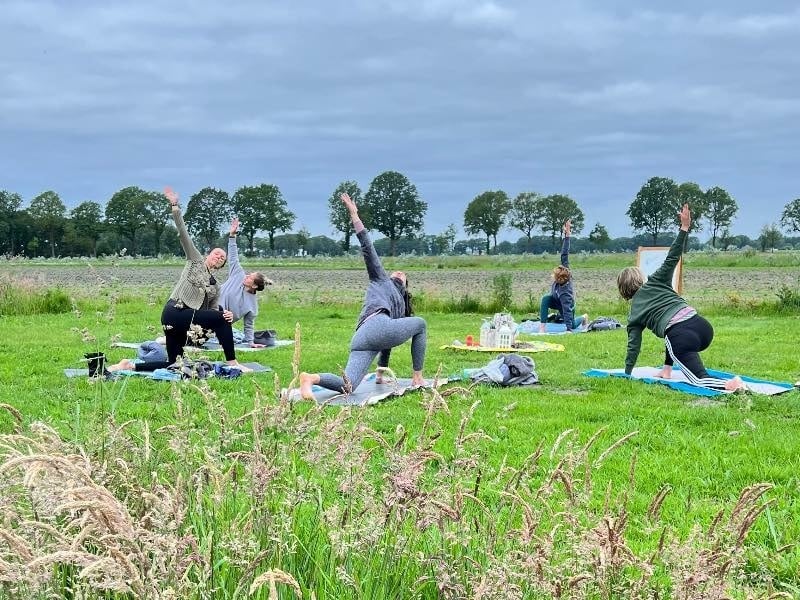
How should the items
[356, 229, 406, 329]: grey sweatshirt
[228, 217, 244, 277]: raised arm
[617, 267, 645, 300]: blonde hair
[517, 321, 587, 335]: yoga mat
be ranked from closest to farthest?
1. [356, 229, 406, 329]: grey sweatshirt
2. [617, 267, 645, 300]: blonde hair
3. [228, 217, 244, 277]: raised arm
4. [517, 321, 587, 335]: yoga mat

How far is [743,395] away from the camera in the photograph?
8547mm

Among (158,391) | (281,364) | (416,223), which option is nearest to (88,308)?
(281,364)

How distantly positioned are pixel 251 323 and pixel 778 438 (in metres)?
9.46

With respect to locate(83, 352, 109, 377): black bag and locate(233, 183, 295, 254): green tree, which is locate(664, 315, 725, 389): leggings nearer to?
locate(83, 352, 109, 377): black bag

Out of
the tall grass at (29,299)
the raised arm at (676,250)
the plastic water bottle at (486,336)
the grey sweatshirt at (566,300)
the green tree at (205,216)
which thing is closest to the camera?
the raised arm at (676,250)

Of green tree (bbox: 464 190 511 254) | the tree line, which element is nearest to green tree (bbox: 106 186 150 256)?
the tree line

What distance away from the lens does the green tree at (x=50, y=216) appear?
10462 centimetres

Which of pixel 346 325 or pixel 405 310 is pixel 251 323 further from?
pixel 405 310

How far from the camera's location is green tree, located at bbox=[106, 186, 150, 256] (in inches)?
3703

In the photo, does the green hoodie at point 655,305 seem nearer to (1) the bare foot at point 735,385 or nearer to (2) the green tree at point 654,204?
(1) the bare foot at point 735,385

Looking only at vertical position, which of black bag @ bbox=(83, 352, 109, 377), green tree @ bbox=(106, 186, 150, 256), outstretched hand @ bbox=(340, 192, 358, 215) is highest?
green tree @ bbox=(106, 186, 150, 256)

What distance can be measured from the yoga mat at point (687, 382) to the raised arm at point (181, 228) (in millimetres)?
5453

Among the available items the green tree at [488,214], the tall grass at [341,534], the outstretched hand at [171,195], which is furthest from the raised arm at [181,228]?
the green tree at [488,214]

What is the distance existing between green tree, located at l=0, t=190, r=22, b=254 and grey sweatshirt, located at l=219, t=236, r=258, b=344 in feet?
315
